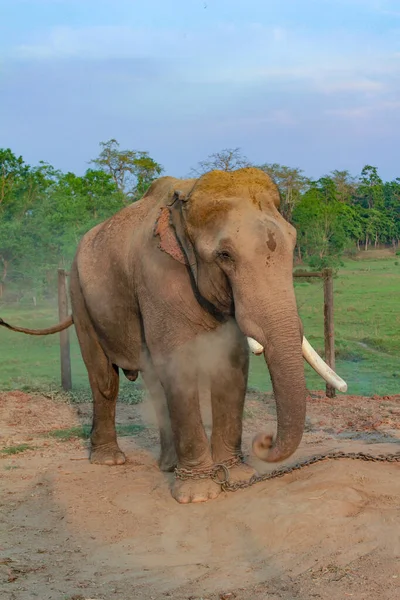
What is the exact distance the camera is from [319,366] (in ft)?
19.2

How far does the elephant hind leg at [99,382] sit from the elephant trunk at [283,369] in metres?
2.75

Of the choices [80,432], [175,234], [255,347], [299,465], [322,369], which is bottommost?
[80,432]

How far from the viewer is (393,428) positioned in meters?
8.86

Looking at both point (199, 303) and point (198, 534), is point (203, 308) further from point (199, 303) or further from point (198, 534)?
point (198, 534)

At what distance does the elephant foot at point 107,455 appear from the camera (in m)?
7.91

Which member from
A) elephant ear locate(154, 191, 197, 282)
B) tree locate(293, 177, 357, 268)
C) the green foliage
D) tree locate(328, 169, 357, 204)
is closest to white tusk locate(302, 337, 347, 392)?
elephant ear locate(154, 191, 197, 282)

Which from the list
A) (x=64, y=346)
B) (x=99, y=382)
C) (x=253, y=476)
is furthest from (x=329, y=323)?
(x=253, y=476)

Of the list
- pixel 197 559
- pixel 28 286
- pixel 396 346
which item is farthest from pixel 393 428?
pixel 28 286

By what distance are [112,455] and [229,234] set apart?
10.1 ft

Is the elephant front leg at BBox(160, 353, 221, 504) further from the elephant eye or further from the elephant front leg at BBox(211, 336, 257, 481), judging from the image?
the elephant eye

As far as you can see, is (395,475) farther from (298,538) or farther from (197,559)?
(197,559)

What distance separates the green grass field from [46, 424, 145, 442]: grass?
210 cm

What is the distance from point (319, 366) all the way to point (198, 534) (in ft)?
4.66

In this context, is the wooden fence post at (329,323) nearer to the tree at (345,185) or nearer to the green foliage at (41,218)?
the green foliage at (41,218)
